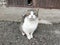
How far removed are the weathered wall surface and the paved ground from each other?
13 centimetres

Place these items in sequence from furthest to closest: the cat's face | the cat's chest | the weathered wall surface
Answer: the weathered wall surface < the cat's chest < the cat's face

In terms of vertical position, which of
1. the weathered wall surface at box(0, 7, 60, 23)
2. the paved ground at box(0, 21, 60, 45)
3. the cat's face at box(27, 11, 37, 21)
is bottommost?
the paved ground at box(0, 21, 60, 45)

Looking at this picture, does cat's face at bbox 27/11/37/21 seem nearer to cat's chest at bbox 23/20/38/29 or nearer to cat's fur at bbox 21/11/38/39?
cat's fur at bbox 21/11/38/39

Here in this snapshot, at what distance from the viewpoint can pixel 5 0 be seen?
12.2ft

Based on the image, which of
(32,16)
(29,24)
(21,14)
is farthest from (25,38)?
(21,14)

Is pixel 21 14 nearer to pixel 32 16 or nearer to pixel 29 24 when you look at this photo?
pixel 29 24

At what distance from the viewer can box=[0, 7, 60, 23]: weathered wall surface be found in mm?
3638

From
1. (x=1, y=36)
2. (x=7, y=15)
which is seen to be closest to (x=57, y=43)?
(x=1, y=36)

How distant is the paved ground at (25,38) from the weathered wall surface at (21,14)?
0.13m

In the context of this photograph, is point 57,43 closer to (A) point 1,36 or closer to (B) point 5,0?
(A) point 1,36

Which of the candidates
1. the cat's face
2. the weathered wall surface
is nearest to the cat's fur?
the cat's face

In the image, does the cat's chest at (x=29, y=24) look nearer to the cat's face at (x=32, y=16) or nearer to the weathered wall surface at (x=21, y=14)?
the cat's face at (x=32, y=16)

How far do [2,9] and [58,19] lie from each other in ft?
4.01

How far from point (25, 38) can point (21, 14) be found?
773mm
